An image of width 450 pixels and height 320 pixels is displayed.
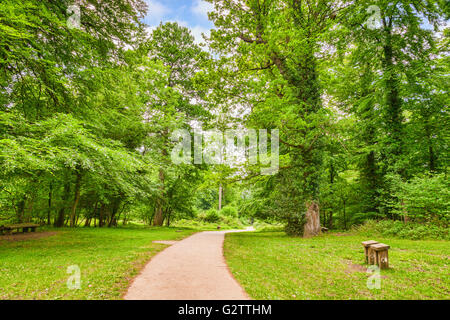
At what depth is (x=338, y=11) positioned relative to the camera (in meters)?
12.3

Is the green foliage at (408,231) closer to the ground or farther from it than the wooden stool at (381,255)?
closer to the ground

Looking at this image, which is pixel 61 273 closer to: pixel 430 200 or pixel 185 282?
pixel 185 282

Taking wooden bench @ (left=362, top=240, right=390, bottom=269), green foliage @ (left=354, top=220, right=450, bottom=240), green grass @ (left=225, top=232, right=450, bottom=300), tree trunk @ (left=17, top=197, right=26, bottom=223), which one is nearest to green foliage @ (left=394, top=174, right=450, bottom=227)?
green foliage @ (left=354, top=220, right=450, bottom=240)

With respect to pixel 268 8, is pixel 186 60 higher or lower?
higher

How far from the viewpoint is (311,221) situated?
487 inches

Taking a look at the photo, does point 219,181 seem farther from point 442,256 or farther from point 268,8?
point 268,8

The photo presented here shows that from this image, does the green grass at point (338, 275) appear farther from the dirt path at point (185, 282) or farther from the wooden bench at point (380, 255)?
the dirt path at point (185, 282)

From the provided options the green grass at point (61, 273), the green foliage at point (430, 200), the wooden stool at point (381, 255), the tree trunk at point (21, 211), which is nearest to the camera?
the green grass at point (61, 273)

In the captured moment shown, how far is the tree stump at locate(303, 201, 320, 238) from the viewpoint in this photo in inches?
484

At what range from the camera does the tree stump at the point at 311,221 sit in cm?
1229

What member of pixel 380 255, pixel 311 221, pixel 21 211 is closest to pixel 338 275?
pixel 380 255

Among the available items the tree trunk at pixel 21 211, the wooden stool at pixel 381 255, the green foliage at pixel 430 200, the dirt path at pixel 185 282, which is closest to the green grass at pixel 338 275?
the wooden stool at pixel 381 255

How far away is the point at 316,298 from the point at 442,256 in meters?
5.49
